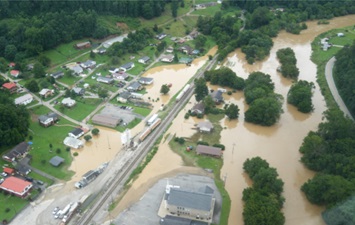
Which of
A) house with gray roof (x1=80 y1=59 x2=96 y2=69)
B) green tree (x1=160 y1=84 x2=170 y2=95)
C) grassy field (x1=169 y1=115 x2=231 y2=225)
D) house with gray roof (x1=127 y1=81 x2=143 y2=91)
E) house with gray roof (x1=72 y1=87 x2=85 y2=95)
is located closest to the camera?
grassy field (x1=169 y1=115 x2=231 y2=225)

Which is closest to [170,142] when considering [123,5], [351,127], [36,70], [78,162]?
[78,162]

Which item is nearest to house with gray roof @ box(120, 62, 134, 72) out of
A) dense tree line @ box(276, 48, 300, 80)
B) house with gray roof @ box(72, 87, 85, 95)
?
house with gray roof @ box(72, 87, 85, 95)

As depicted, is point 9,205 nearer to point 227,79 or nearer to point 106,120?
point 106,120

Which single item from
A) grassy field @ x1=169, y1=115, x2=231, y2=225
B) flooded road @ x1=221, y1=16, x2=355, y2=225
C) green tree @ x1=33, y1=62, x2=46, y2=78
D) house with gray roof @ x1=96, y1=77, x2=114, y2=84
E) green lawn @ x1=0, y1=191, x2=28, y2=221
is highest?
green tree @ x1=33, y1=62, x2=46, y2=78

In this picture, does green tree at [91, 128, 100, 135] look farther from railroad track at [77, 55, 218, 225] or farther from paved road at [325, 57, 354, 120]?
paved road at [325, 57, 354, 120]

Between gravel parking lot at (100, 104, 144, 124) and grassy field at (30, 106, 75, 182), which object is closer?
grassy field at (30, 106, 75, 182)

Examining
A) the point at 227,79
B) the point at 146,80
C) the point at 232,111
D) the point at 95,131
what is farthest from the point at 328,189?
the point at 146,80
